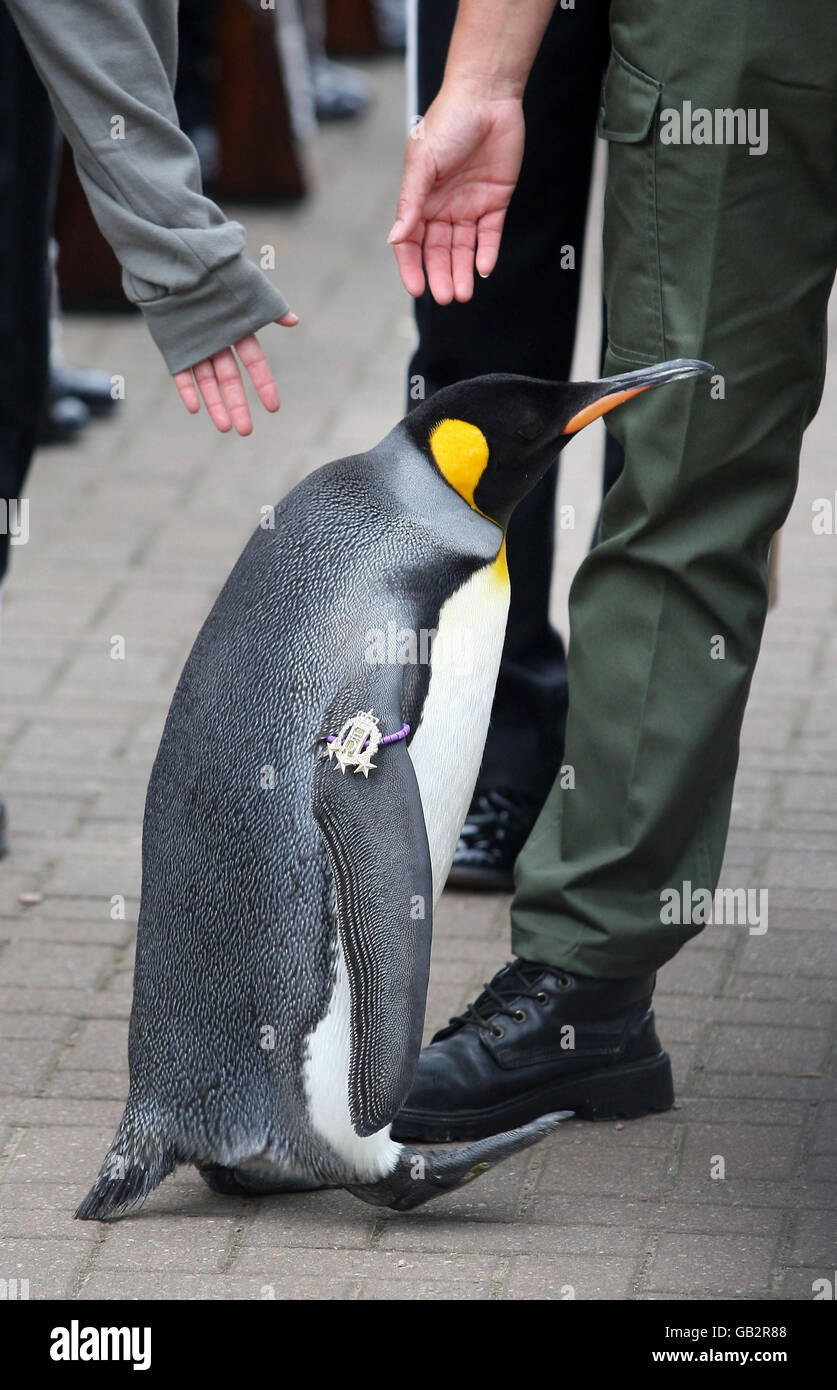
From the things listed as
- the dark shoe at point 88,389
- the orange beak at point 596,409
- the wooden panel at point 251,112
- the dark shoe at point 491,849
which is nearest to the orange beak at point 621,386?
the orange beak at point 596,409

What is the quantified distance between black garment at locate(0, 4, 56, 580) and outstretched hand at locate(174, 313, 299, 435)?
82 cm

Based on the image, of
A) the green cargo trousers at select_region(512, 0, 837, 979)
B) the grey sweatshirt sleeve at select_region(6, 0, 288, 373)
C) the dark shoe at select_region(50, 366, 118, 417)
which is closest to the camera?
the green cargo trousers at select_region(512, 0, 837, 979)

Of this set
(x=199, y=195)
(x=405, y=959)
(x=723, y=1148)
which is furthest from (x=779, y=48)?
(x=723, y=1148)

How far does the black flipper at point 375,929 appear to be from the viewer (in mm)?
1977

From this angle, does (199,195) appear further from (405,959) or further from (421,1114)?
(421,1114)

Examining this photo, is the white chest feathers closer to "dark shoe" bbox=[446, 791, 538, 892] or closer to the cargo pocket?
the cargo pocket

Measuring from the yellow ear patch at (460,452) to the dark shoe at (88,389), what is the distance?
353 cm

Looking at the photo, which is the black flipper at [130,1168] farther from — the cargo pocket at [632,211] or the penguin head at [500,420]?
the cargo pocket at [632,211]

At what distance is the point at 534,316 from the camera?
2.82 metres

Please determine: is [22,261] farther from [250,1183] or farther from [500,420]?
[250,1183]

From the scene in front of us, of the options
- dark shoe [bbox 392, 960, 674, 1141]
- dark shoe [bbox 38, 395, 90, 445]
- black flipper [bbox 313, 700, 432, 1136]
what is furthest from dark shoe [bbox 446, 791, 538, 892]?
dark shoe [bbox 38, 395, 90, 445]

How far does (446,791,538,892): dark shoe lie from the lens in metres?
3.09

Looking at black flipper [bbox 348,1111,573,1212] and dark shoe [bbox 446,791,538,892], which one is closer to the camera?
black flipper [bbox 348,1111,573,1212]

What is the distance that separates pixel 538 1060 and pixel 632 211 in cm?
103
